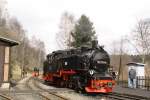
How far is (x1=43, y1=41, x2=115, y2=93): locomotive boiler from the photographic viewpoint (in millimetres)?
22148

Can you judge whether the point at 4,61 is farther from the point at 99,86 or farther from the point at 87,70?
the point at 99,86

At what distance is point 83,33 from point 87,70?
101ft

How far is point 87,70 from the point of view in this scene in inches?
887

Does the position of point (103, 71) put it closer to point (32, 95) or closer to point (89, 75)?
point (89, 75)

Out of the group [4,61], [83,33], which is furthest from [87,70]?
[83,33]

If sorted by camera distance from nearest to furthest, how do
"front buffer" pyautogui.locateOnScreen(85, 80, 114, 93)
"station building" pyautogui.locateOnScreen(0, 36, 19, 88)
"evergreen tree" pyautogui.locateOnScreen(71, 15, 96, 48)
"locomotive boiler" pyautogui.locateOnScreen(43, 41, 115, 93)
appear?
"front buffer" pyautogui.locateOnScreen(85, 80, 114, 93), "locomotive boiler" pyautogui.locateOnScreen(43, 41, 115, 93), "station building" pyautogui.locateOnScreen(0, 36, 19, 88), "evergreen tree" pyautogui.locateOnScreen(71, 15, 96, 48)

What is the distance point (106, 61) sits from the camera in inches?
928

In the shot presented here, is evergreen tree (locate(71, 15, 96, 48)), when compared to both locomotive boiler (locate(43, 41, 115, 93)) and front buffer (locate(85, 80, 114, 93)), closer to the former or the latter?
locomotive boiler (locate(43, 41, 115, 93))

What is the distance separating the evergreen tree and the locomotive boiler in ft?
82.0

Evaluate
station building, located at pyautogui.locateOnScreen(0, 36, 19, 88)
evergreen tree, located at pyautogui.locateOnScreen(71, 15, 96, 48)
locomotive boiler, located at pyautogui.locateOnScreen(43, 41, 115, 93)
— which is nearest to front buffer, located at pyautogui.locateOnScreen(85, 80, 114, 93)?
locomotive boiler, located at pyautogui.locateOnScreen(43, 41, 115, 93)

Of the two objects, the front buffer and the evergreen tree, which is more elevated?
the evergreen tree

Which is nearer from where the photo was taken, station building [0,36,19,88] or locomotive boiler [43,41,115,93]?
locomotive boiler [43,41,115,93]

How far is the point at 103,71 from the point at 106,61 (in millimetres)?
877

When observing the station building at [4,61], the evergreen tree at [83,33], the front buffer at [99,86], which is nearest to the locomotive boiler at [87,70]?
the front buffer at [99,86]
